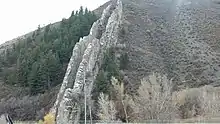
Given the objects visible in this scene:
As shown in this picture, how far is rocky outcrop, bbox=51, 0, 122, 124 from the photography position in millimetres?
68312

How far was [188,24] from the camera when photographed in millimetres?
111812

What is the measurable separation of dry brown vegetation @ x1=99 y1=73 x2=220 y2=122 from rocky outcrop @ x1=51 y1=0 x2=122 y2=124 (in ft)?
19.2

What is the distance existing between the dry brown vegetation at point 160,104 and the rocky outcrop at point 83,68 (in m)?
5.85

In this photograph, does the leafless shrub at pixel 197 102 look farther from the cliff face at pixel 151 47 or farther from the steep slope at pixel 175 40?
the steep slope at pixel 175 40

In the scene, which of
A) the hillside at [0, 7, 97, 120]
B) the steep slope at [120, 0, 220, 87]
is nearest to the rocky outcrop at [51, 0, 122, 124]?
the steep slope at [120, 0, 220, 87]

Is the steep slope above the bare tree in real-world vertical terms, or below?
above

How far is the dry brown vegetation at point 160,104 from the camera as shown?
194ft

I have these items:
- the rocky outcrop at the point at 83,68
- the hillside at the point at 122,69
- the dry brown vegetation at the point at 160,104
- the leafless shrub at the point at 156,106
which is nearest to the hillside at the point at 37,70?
the hillside at the point at 122,69

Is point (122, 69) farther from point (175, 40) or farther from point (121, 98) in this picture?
point (175, 40)

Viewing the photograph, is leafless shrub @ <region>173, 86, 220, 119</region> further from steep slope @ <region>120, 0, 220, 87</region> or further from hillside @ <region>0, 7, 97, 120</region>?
hillside @ <region>0, 7, 97, 120</region>

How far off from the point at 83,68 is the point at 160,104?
21130 mm

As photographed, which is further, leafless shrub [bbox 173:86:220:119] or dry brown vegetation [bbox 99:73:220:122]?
dry brown vegetation [bbox 99:73:220:122]

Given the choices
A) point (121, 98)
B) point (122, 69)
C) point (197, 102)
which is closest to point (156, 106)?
point (197, 102)

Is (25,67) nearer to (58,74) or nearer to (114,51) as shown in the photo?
(58,74)
